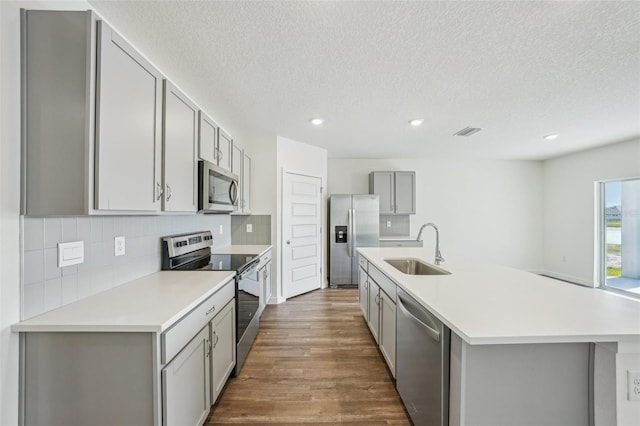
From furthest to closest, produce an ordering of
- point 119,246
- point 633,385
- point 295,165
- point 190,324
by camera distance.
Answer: point 295,165, point 119,246, point 190,324, point 633,385

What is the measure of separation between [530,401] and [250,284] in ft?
6.70

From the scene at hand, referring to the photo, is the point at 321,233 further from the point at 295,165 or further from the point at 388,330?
the point at 388,330

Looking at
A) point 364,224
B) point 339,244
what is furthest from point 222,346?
point 364,224

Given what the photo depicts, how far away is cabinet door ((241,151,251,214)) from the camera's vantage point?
3.40 m

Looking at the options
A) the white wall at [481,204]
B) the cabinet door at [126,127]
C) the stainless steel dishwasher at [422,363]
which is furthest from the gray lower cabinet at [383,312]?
the white wall at [481,204]

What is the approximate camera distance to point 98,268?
155 cm

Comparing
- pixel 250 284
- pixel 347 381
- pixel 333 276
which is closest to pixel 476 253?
pixel 333 276

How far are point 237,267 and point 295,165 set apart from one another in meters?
2.37

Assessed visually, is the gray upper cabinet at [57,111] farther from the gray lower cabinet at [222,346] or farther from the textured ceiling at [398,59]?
the gray lower cabinet at [222,346]

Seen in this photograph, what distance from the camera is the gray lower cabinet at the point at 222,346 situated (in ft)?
5.43

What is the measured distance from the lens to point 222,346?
1.81 m

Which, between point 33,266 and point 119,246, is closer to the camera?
point 33,266

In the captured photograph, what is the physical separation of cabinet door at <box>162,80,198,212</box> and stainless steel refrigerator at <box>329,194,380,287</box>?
3.07m

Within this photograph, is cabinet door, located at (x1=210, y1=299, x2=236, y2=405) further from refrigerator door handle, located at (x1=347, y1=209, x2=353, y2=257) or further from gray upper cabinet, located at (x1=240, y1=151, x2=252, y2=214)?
refrigerator door handle, located at (x1=347, y1=209, x2=353, y2=257)
